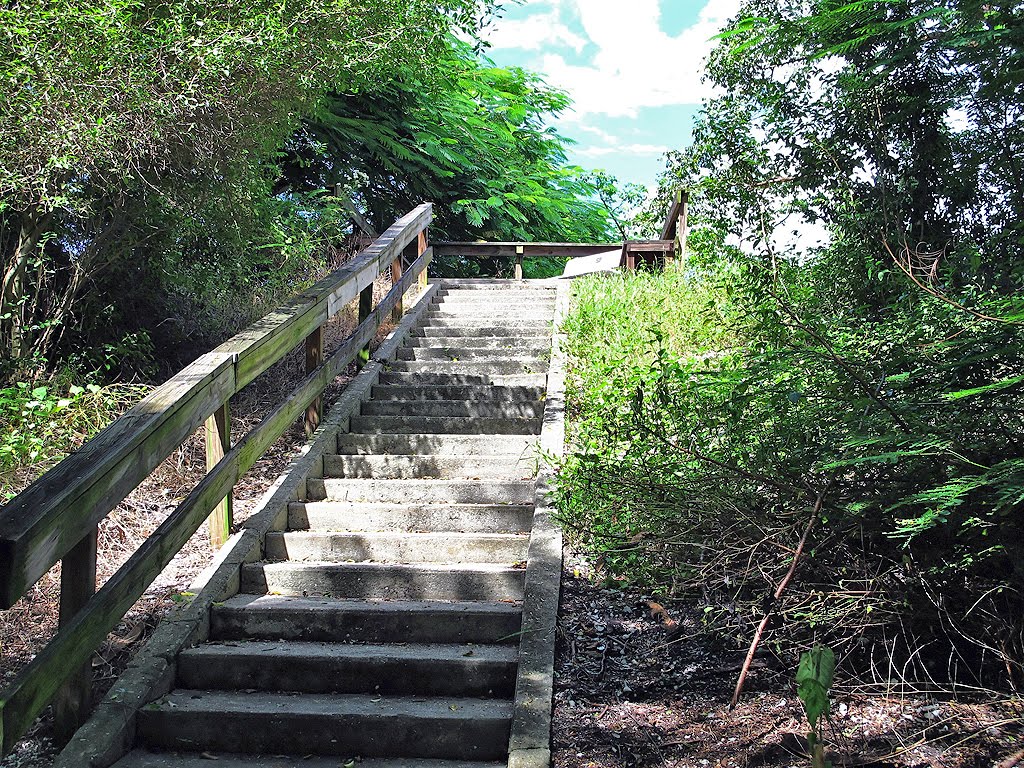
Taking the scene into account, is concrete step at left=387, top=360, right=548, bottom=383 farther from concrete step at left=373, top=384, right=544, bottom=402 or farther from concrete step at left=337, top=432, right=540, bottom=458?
concrete step at left=337, top=432, right=540, bottom=458

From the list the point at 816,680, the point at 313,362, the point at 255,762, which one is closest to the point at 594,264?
the point at 313,362

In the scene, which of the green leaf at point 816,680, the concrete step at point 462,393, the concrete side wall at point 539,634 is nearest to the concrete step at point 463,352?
the concrete step at point 462,393

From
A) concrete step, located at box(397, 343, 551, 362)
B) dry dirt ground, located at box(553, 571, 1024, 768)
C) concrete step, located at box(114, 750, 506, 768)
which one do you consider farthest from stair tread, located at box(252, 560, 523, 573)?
concrete step, located at box(397, 343, 551, 362)

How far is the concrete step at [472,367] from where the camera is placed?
22.2 ft

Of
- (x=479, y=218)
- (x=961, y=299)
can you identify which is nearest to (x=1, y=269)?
(x=961, y=299)

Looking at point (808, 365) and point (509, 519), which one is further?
point (509, 519)

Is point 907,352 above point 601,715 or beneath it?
above

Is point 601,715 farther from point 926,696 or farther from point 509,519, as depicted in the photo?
point 509,519

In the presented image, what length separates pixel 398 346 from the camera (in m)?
7.38

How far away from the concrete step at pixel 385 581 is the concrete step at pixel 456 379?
2512 mm

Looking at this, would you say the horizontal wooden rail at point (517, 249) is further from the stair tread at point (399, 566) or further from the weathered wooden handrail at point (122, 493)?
the stair tread at point (399, 566)

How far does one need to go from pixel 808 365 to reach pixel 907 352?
0.32 m

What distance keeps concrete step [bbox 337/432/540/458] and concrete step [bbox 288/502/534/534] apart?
730mm

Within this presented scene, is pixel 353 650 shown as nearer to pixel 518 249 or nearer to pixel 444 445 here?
pixel 444 445
